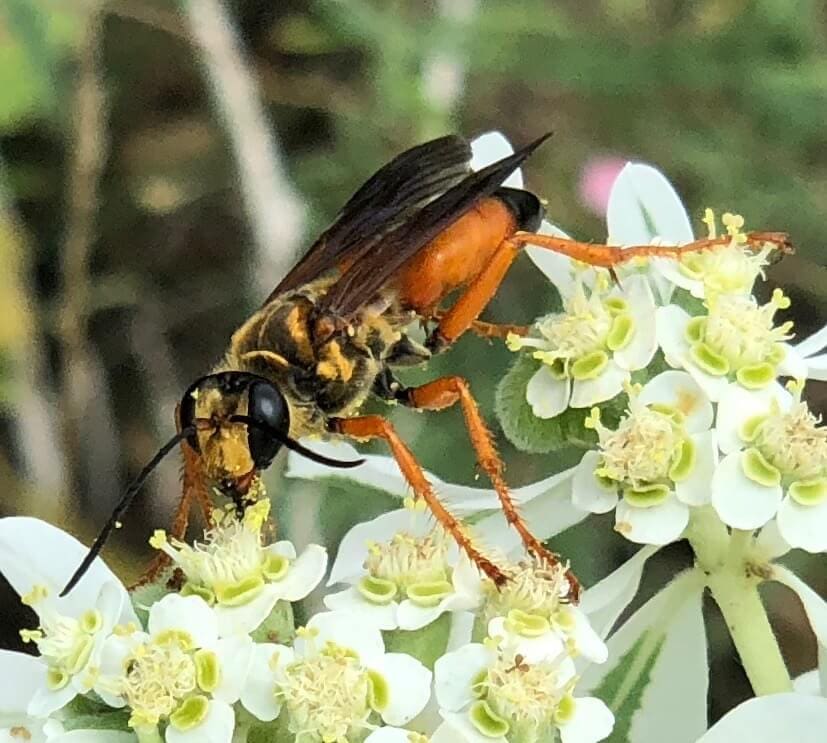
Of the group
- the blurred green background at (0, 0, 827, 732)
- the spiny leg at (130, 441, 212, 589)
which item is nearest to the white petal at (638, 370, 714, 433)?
the spiny leg at (130, 441, 212, 589)

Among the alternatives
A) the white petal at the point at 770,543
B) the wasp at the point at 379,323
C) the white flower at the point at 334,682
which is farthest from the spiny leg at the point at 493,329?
the white flower at the point at 334,682

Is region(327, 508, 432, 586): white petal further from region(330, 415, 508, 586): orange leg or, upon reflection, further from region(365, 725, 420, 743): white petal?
region(365, 725, 420, 743): white petal

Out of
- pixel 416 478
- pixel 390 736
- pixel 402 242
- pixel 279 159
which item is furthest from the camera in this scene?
pixel 279 159

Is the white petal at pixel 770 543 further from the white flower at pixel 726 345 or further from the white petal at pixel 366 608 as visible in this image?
the white petal at pixel 366 608

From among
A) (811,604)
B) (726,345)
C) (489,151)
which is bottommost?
(811,604)

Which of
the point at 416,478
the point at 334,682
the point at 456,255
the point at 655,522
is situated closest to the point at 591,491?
the point at 655,522

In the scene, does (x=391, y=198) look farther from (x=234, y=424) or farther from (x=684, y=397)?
(x=684, y=397)
